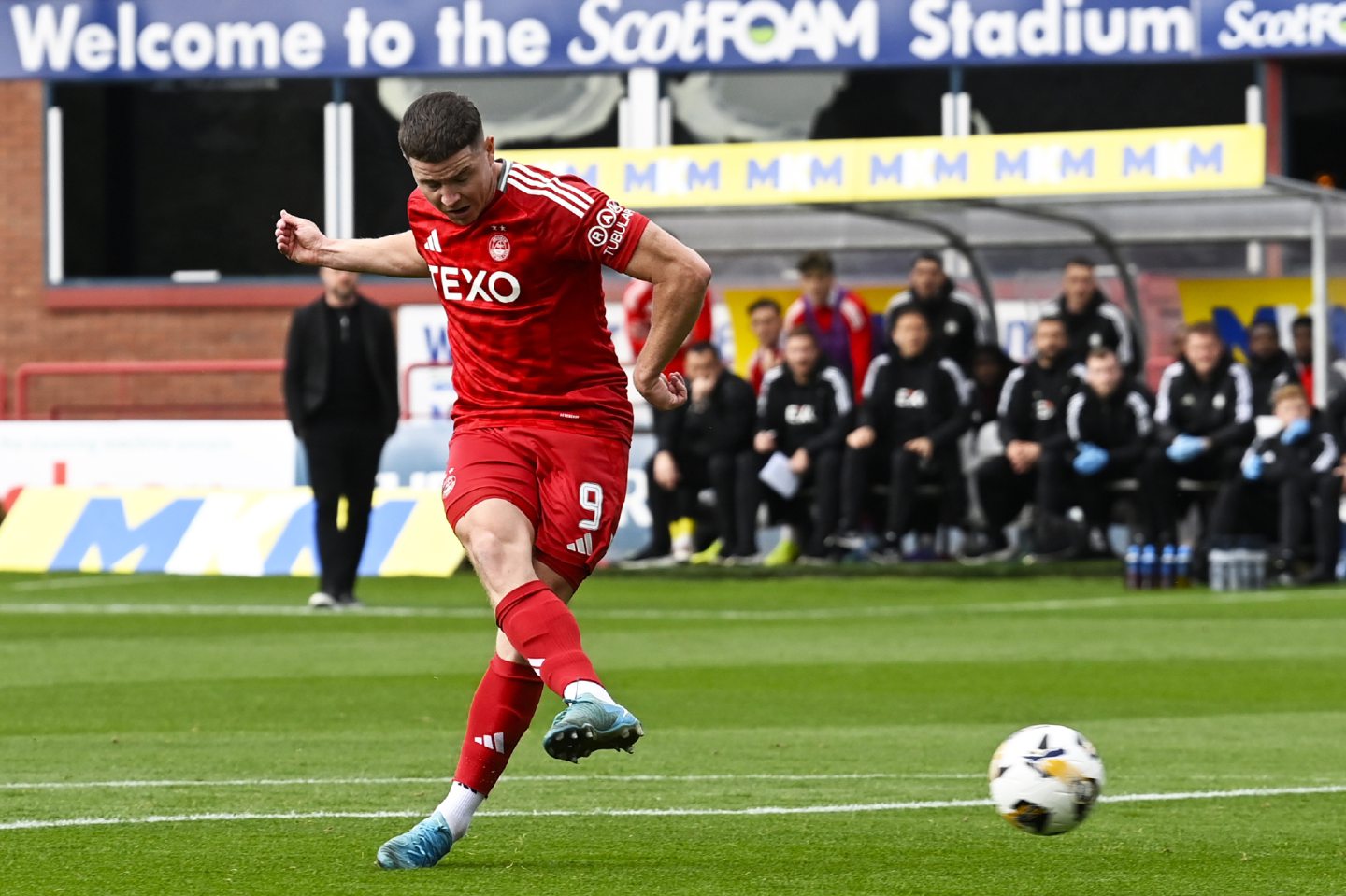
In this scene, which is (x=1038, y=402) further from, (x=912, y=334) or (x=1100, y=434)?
(x=912, y=334)

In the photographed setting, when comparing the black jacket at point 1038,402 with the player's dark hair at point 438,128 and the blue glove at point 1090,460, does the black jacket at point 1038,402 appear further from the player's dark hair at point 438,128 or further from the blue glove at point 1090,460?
the player's dark hair at point 438,128

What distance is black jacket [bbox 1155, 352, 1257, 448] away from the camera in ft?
58.7

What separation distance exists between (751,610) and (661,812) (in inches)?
347

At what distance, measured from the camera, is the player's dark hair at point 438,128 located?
5.96 meters

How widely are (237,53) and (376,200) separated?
323cm

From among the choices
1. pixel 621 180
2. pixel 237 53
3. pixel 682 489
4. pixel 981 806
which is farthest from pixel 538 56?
pixel 981 806

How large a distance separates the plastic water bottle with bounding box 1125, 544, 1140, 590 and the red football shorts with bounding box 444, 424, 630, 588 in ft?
38.4

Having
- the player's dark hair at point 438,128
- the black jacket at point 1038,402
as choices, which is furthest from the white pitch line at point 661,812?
the black jacket at point 1038,402

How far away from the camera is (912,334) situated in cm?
1859

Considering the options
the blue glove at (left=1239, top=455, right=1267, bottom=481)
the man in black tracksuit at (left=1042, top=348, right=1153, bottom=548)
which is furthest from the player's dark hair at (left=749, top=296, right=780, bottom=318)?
the blue glove at (left=1239, top=455, right=1267, bottom=481)

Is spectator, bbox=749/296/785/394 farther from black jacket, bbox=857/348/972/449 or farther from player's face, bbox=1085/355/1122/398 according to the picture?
player's face, bbox=1085/355/1122/398

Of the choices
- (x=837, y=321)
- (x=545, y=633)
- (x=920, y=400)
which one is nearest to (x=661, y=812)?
(x=545, y=633)

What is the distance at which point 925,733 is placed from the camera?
9898 millimetres

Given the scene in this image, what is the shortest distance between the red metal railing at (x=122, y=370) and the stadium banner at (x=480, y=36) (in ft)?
9.02
